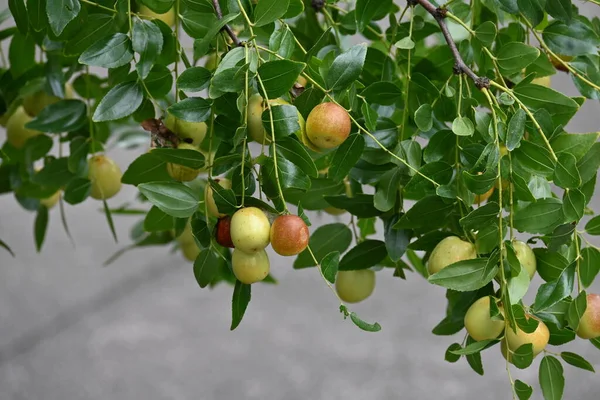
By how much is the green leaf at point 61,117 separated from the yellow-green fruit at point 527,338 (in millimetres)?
246

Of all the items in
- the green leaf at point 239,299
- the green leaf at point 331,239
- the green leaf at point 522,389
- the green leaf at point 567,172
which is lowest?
the green leaf at point 331,239

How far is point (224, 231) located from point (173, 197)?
2 centimetres

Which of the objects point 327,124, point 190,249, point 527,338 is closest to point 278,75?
point 327,124

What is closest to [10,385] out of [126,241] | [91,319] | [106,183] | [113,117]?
[91,319]

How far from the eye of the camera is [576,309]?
1.04ft

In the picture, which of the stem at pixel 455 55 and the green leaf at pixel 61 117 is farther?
the green leaf at pixel 61 117

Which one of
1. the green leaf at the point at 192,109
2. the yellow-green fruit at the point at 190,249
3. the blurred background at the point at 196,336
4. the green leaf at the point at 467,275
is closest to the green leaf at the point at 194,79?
the green leaf at the point at 192,109

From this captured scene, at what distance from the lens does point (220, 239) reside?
33cm

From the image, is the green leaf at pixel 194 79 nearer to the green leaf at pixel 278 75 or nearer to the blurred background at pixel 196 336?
the green leaf at pixel 278 75

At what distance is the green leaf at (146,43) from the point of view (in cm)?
34

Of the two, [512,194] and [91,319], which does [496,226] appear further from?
[91,319]

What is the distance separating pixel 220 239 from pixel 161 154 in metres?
0.04

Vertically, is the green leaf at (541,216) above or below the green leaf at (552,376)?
above

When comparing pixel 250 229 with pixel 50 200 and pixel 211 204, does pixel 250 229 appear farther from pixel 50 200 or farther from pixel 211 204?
pixel 50 200
